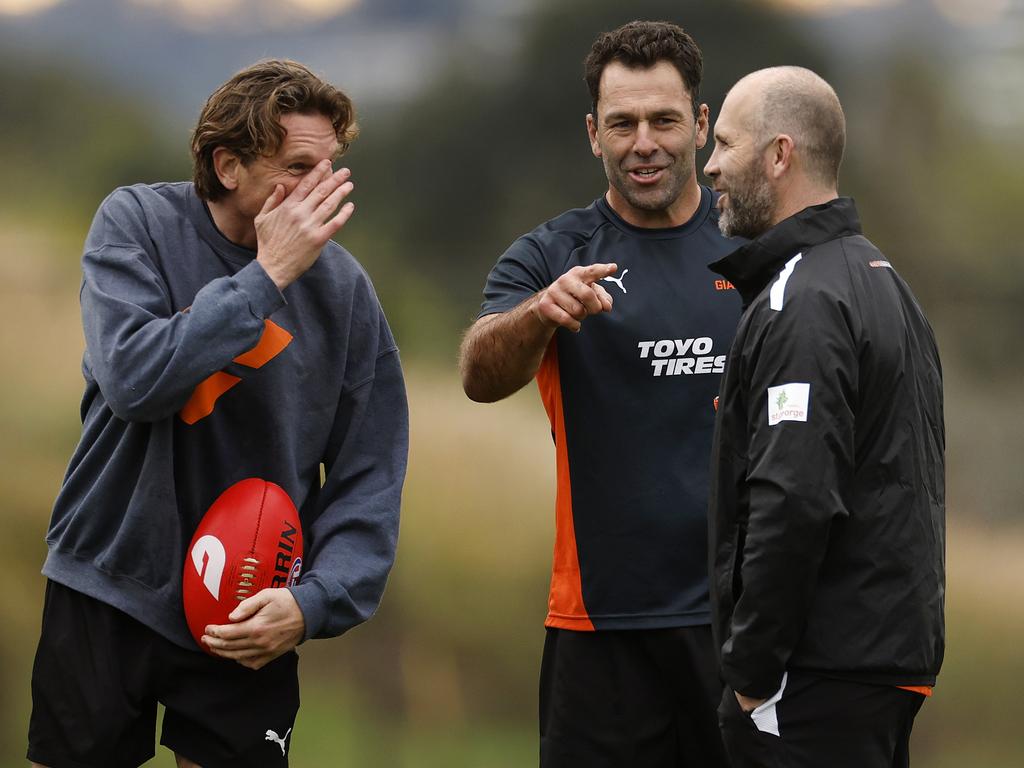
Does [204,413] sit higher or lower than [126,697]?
higher

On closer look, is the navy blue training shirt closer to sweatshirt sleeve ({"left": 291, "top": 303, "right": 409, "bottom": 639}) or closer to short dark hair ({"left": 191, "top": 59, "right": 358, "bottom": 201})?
sweatshirt sleeve ({"left": 291, "top": 303, "right": 409, "bottom": 639})

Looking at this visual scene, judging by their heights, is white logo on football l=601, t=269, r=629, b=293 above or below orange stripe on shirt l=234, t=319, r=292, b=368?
above

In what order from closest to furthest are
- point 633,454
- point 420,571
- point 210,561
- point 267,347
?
point 210,561 < point 267,347 < point 633,454 < point 420,571

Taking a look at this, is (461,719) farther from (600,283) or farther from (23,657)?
(600,283)

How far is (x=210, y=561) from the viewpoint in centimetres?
215

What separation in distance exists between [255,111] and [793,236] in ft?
3.00

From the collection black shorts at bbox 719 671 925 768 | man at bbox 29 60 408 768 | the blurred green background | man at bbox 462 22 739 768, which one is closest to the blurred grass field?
the blurred green background

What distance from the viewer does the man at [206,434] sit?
6.89ft

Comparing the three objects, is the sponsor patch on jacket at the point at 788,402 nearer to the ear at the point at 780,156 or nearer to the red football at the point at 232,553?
the ear at the point at 780,156

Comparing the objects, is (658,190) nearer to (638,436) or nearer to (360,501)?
(638,436)

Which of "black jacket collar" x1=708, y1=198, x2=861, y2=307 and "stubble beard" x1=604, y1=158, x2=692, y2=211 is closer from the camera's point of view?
"black jacket collar" x1=708, y1=198, x2=861, y2=307

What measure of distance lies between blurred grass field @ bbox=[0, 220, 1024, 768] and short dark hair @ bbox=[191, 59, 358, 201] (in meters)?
1.36

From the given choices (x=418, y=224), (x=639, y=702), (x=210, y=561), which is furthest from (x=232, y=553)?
(x=418, y=224)

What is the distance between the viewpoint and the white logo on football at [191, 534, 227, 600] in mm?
2145
